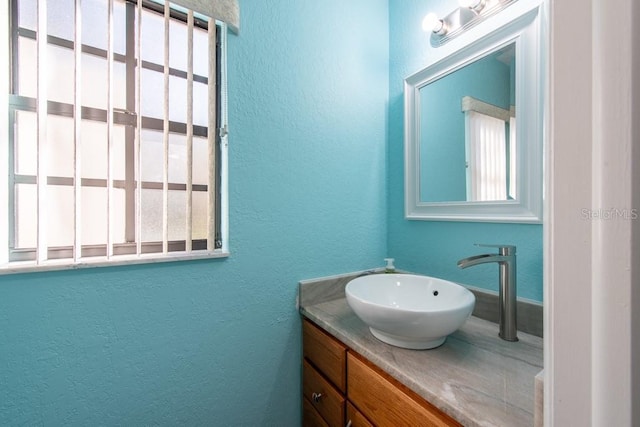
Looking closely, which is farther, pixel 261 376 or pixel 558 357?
pixel 261 376

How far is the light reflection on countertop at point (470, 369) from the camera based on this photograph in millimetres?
503

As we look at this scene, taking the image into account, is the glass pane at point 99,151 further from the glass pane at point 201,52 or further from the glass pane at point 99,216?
the glass pane at point 201,52

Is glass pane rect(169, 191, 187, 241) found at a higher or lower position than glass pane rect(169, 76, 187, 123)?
lower

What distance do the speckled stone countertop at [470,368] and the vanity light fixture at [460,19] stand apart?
1060 mm

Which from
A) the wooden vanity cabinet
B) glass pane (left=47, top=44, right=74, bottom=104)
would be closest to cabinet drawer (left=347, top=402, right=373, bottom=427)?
the wooden vanity cabinet

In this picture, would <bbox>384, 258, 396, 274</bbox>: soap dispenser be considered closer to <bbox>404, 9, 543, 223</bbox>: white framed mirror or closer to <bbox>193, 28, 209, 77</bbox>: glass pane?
<bbox>404, 9, 543, 223</bbox>: white framed mirror

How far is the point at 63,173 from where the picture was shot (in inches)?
30.3

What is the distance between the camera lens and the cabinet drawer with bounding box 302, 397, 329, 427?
→ 0.94m

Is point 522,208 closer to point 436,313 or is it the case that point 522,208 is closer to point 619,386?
point 436,313

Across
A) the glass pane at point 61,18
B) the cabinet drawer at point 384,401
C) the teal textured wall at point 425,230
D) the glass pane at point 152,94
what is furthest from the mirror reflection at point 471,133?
the glass pane at point 61,18

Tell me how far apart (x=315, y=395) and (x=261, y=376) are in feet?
0.69

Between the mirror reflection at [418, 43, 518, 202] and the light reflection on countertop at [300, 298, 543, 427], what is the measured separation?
465 millimetres

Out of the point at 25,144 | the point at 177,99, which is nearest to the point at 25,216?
the point at 25,144

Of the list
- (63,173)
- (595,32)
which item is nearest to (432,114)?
(595,32)
